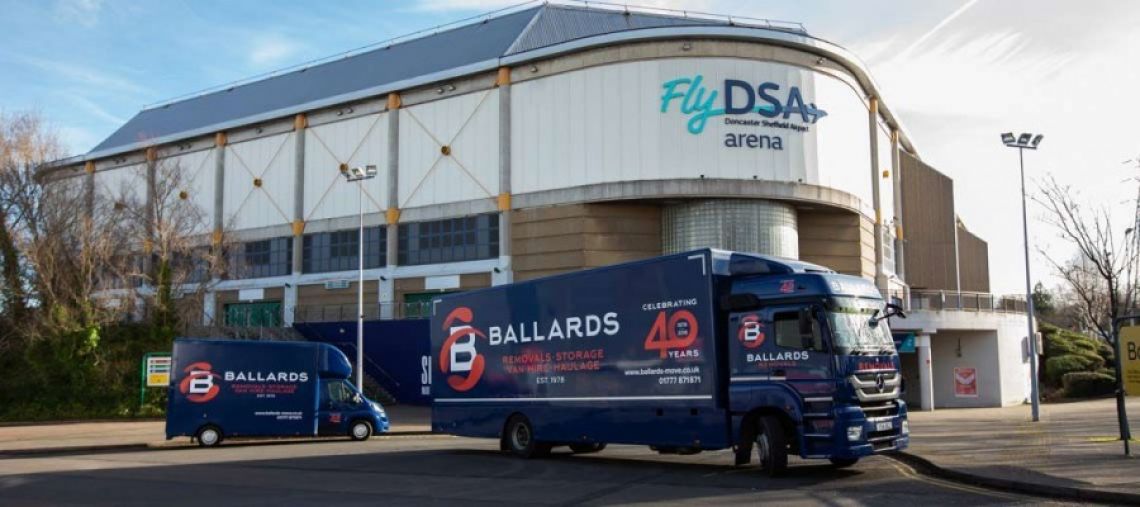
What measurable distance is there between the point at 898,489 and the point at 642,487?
3783mm

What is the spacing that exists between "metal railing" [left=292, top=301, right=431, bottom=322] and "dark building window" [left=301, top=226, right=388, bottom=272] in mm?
2362

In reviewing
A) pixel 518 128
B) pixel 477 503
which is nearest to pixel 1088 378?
pixel 518 128

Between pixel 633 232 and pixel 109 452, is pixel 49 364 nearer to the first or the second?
pixel 109 452

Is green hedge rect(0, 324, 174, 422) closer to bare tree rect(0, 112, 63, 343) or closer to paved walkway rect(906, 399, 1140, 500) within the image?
bare tree rect(0, 112, 63, 343)

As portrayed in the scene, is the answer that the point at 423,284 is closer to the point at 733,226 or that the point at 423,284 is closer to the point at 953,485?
the point at 733,226

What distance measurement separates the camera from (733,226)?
140 ft

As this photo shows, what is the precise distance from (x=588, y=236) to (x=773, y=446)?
2833 cm

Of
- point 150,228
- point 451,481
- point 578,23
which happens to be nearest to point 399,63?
point 578,23

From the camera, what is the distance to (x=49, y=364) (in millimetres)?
36219

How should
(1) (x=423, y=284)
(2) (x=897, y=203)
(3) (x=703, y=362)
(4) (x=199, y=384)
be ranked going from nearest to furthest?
(3) (x=703, y=362) → (4) (x=199, y=384) → (1) (x=423, y=284) → (2) (x=897, y=203)

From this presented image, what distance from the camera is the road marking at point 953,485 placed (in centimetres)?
1299

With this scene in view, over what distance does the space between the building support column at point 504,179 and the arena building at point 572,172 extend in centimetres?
7

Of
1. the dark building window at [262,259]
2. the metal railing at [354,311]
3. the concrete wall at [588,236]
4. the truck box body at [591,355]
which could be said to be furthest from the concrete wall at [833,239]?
the dark building window at [262,259]

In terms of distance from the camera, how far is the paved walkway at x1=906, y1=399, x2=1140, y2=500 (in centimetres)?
1387
